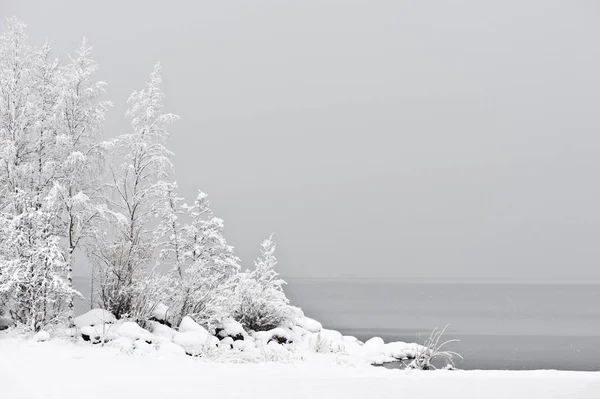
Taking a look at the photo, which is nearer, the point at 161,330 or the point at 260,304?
the point at 161,330

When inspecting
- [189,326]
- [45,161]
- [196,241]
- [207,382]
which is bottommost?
[207,382]

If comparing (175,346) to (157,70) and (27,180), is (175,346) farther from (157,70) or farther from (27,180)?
(157,70)

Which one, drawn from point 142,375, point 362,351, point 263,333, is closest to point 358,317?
point 362,351

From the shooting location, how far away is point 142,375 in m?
9.98

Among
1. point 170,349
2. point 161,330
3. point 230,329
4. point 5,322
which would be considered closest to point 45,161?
point 5,322

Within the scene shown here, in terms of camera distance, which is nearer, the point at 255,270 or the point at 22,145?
the point at 22,145

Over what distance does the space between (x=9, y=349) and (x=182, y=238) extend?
441 inches

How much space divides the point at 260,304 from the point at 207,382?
11356 mm

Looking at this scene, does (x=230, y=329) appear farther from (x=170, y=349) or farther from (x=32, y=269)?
(x=32, y=269)

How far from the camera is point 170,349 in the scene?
1331 cm

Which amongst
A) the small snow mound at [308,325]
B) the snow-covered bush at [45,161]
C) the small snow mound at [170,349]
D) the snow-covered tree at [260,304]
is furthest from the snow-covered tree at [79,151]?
the small snow mound at [308,325]

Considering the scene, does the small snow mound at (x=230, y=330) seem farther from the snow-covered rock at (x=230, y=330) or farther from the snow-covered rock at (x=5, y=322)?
the snow-covered rock at (x=5, y=322)

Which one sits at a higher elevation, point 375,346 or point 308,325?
point 308,325

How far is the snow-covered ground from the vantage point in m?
7.32
